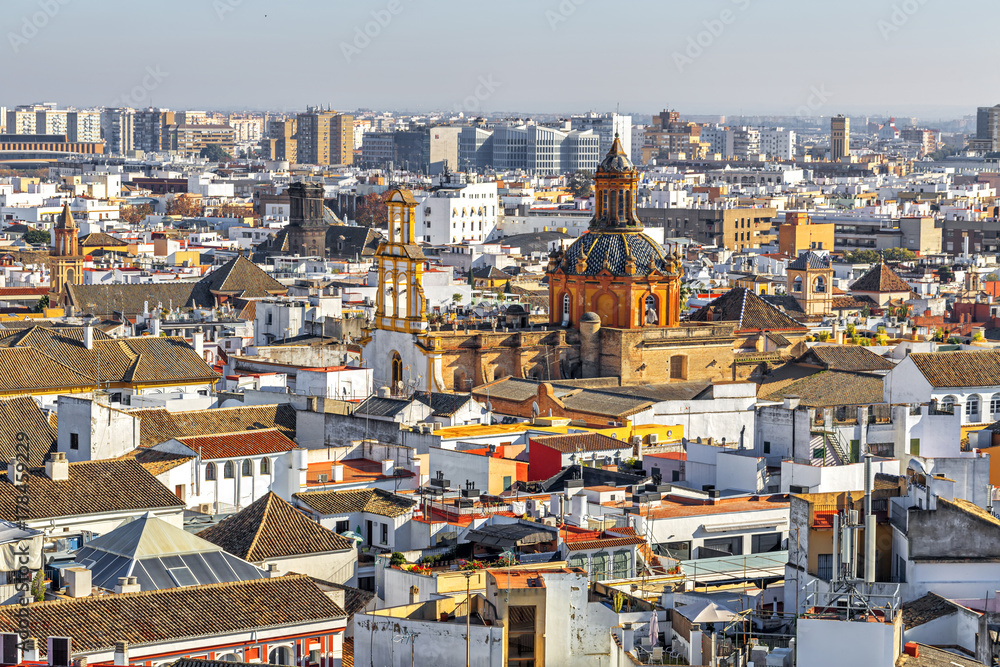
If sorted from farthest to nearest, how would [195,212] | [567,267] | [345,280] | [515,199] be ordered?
[195,212], [515,199], [345,280], [567,267]

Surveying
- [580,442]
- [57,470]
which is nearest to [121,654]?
[57,470]

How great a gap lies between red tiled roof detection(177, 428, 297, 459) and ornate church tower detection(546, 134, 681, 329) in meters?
18.1

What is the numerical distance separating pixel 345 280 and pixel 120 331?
26.4 metres

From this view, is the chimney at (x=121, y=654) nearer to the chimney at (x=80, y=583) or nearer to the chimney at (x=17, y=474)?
the chimney at (x=80, y=583)

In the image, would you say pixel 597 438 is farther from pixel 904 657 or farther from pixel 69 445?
pixel 904 657

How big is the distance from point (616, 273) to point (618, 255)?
1.98 ft

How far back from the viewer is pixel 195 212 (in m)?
177

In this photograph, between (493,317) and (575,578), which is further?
(493,317)

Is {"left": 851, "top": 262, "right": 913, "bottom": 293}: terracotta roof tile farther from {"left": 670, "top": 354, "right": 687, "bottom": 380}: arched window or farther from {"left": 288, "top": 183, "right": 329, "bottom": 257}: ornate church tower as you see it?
{"left": 670, "top": 354, "right": 687, "bottom": 380}: arched window

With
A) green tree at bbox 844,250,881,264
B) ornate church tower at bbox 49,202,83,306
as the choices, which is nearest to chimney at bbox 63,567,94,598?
ornate church tower at bbox 49,202,83,306

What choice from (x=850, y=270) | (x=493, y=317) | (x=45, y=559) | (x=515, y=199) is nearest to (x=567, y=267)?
(x=493, y=317)

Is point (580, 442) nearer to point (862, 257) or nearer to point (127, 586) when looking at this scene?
point (127, 586)

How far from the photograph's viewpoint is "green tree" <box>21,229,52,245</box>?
13375 centimetres

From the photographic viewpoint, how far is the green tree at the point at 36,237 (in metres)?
134
